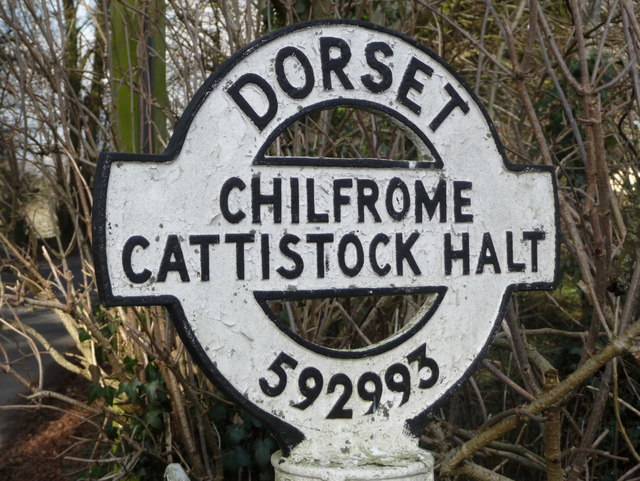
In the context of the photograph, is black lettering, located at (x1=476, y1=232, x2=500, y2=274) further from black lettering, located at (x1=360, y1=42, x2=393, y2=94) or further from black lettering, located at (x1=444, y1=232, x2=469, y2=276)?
black lettering, located at (x1=360, y1=42, x2=393, y2=94)

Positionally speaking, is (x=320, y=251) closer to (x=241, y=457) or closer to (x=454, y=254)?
(x=454, y=254)

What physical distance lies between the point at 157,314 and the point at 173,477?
150 centimetres

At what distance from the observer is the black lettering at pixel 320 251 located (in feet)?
6.23

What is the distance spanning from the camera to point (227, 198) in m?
1.83

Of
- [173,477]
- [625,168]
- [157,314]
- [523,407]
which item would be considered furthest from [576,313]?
[173,477]

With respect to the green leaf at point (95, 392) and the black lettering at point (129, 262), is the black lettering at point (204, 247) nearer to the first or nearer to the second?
the black lettering at point (129, 262)

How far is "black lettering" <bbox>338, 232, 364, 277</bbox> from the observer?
1.92 meters

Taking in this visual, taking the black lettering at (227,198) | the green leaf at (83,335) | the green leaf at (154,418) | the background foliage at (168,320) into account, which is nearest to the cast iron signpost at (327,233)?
the black lettering at (227,198)

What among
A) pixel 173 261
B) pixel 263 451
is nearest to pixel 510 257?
pixel 173 261

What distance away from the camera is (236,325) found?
6.04 feet

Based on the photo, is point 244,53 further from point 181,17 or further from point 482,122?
point 181,17

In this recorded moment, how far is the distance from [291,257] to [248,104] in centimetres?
35

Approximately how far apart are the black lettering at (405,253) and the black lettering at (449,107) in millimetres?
274

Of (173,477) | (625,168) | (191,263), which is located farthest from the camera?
(625,168)
